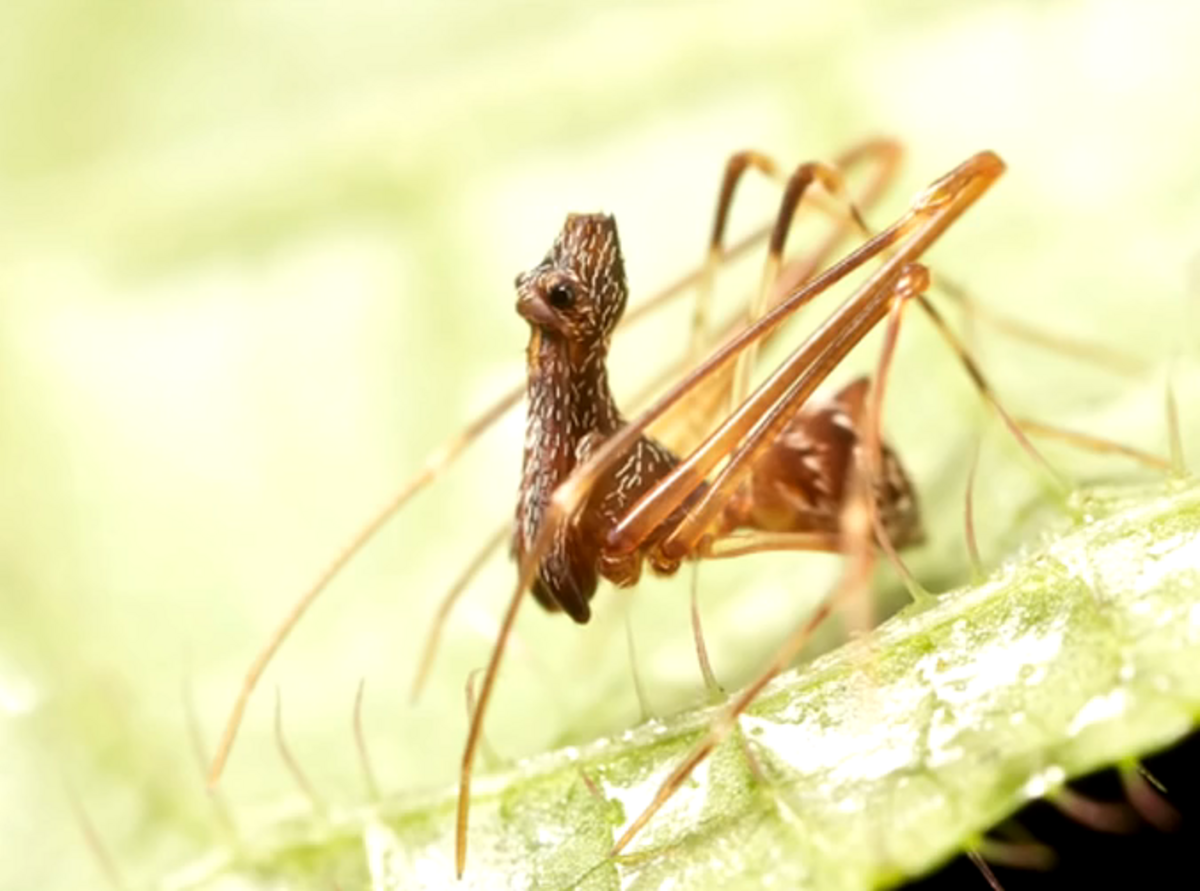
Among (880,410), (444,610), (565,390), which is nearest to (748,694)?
Answer: (880,410)

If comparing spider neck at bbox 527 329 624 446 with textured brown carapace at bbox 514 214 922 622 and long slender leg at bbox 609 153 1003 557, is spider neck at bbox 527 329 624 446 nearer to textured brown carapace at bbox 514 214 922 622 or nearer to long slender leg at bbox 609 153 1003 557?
textured brown carapace at bbox 514 214 922 622

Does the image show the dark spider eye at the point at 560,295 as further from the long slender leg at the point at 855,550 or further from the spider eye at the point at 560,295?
the long slender leg at the point at 855,550

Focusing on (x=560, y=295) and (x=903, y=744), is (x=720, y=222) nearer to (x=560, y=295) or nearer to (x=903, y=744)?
(x=560, y=295)

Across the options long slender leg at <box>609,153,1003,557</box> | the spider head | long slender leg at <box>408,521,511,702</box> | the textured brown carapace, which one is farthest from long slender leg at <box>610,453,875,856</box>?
long slender leg at <box>408,521,511,702</box>

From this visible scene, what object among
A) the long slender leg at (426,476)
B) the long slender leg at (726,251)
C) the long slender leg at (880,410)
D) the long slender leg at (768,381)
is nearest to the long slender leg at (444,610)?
the long slender leg at (726,251)

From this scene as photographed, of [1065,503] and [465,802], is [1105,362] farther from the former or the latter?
[465,802]

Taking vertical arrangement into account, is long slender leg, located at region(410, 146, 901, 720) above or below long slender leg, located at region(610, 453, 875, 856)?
above
